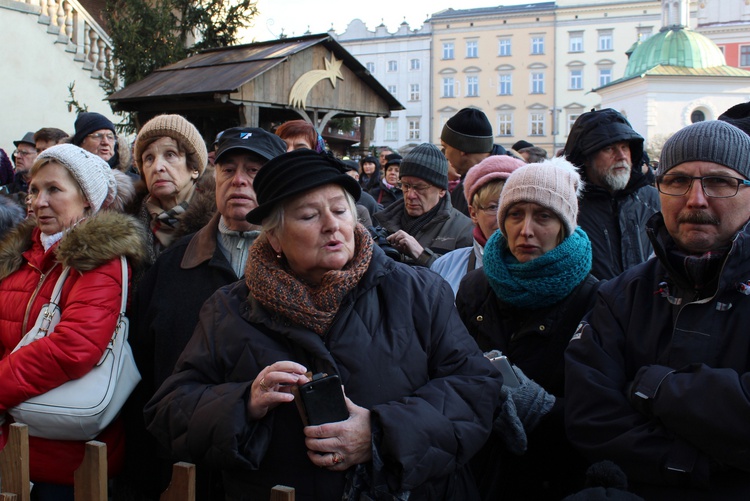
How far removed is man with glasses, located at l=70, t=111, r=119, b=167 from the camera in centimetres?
548

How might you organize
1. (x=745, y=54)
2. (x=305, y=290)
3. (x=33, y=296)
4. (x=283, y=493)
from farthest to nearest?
(x=745, y=54) < (x=33, y=296) < (x=305, y=290) < (x=283, y=493)

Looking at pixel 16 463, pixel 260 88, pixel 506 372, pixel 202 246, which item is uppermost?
pixel 260 88

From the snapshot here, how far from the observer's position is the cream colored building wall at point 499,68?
54.3 m

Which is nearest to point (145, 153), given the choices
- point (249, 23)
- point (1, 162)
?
point (1, 162)

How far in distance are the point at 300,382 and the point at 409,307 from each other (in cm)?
46

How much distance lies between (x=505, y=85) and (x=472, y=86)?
9.25 ft

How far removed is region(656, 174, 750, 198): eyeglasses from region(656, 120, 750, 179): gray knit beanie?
0.04 meters

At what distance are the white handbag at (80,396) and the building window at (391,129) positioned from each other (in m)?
54.5

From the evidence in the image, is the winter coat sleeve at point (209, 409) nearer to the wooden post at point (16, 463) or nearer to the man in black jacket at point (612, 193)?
the wooden post at point (16, 463)

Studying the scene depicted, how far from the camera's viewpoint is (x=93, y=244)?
111 inches

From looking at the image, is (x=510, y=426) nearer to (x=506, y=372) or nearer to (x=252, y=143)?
(x=506, y=372)

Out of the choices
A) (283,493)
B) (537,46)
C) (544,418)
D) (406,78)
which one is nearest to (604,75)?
(537,46)

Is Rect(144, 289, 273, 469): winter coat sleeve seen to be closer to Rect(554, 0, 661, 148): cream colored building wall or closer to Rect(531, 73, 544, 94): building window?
→ Rect(554, 0, 661, 148): cream colored building wall

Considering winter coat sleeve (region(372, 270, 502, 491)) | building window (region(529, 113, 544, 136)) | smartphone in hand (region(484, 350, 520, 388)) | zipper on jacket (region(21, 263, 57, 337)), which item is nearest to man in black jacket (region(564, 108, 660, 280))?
smartphone in hand (region(484, 350, 520, 388))
